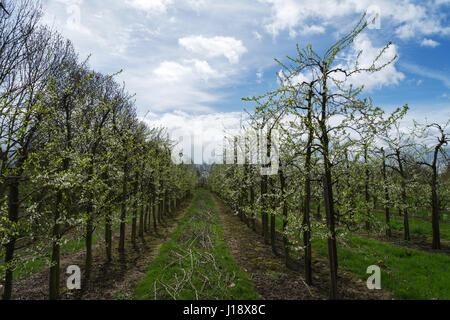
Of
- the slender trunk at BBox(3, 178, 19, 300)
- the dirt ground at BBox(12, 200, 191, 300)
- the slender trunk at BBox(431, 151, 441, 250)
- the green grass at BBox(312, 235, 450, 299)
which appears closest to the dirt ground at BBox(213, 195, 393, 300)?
the green grass at BBox(312, 235, 450, 299)

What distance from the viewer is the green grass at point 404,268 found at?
28.1 ft

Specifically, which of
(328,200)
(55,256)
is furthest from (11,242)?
(328,200)

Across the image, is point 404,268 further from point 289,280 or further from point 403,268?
point 289,280

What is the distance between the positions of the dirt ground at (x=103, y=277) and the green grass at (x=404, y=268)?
957 centimetres

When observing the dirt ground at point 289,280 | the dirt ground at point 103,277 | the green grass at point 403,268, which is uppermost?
the green grass at point 403,268

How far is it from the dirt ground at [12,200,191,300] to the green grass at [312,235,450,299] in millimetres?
9566

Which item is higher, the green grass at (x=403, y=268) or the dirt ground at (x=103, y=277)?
the green grass at (x=403, y=268)

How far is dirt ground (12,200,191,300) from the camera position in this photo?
9.23m

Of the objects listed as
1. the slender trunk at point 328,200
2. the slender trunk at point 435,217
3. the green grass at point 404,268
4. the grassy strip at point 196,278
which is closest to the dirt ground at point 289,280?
the grassy strip at point 196,278

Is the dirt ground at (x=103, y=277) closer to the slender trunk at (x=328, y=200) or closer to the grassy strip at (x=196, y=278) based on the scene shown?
the grassy strip at (x=196, y=278)

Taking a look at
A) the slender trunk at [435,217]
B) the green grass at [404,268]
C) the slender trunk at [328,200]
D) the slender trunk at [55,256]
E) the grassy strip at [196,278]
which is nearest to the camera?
the slender trunk at [328,200]

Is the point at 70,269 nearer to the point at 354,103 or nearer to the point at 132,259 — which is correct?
the point at 132,259

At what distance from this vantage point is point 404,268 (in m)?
10.6

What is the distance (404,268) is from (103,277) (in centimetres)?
1436
